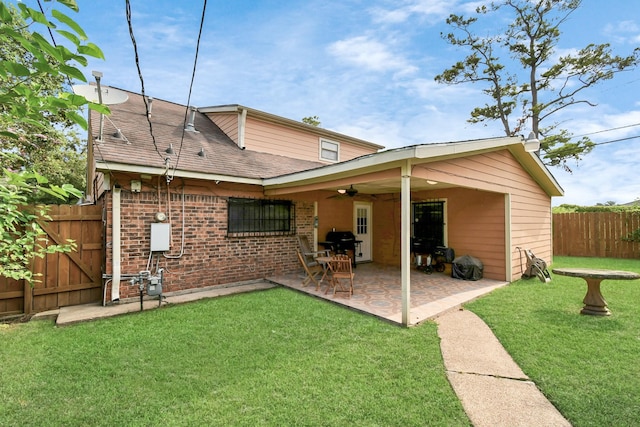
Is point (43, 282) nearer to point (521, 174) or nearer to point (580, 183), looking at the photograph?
point (521, 174)

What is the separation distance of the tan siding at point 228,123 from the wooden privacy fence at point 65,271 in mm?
4700

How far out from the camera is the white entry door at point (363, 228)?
34.6 ft

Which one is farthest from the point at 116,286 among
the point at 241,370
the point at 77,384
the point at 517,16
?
the point at 517,16

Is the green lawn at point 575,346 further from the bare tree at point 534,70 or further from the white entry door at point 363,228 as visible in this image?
the bare tree at point 534,70

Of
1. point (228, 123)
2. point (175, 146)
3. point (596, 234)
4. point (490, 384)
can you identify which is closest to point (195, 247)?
point (175, 146)

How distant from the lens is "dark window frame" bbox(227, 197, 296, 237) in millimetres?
7355

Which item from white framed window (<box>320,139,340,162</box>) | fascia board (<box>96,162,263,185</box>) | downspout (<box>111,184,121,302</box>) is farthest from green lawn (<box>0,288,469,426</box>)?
white framed window (<box>320,139,340,162</box>)

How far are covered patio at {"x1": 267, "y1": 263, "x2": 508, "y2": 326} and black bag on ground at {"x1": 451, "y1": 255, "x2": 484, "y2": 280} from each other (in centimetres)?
19

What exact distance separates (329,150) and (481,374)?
9528 millimetres

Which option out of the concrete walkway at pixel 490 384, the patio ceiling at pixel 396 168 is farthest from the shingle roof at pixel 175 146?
the concrete walkway at pixel 490 384

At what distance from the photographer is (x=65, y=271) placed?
5586mm

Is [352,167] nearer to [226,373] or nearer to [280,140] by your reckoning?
[226,373]

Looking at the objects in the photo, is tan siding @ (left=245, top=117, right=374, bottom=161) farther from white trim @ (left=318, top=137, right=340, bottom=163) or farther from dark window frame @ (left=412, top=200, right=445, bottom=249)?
dark window frame @ (left=412, top=200, right=445, bottom=249)

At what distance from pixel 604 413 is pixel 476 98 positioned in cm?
1900
